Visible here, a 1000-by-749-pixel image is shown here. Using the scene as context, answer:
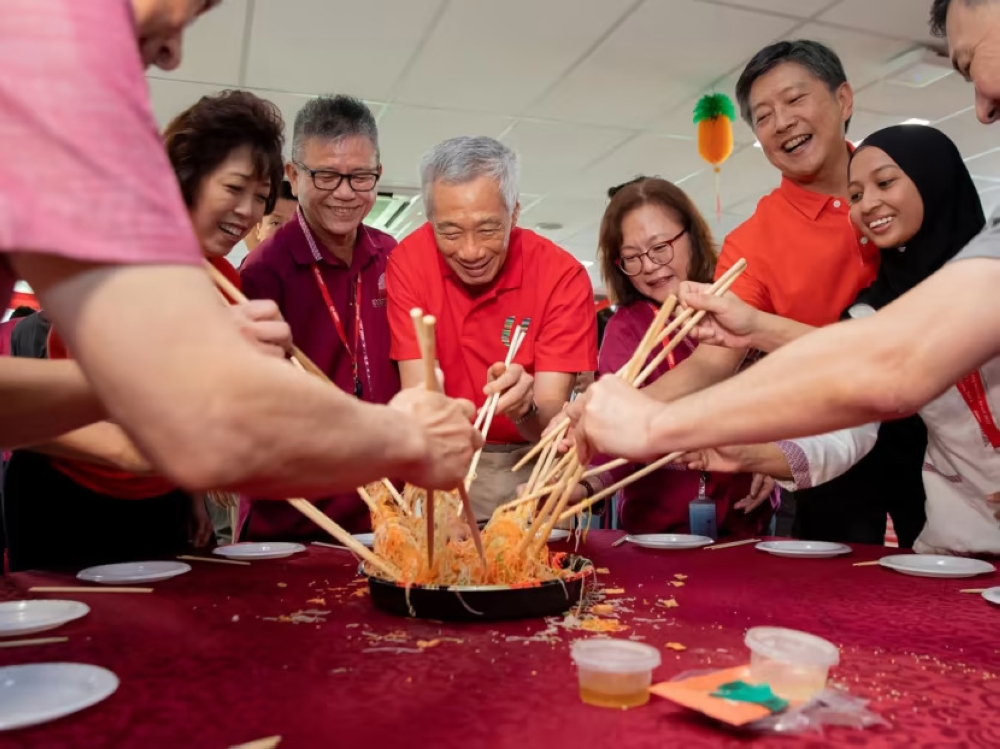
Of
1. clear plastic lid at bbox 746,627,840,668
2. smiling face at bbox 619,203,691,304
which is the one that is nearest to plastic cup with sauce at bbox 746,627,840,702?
clear plastic lid at bbox 746,627,840,668

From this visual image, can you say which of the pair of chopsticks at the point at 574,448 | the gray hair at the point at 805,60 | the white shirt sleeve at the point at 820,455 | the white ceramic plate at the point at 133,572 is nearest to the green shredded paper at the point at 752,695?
the pair of chopsticks at the point at 574,448

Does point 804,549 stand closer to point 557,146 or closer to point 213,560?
point 213,560

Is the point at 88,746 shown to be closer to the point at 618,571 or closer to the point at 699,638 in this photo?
the point at 699,638

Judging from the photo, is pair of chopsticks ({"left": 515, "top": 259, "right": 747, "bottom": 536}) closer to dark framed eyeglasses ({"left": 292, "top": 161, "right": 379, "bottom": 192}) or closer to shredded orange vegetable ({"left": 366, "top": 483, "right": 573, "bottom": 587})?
shredded orange vegetable ({"left": 366, "top": 483, "right": 573, "bottom": 587})

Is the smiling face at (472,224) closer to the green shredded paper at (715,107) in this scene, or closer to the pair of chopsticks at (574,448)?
the pair of chopsticks at (574,448)

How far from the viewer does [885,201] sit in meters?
2.04

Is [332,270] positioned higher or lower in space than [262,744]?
higher

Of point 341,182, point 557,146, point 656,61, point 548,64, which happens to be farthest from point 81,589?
point 557,146

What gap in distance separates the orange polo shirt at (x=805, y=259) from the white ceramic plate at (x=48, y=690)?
2.01m

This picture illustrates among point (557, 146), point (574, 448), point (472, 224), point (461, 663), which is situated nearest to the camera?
point (461, 663)

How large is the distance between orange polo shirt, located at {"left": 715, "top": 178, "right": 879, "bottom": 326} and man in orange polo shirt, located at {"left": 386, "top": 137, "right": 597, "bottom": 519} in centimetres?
53

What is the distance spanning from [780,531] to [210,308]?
10.3 feet

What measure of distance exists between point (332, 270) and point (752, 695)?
202 centimetres

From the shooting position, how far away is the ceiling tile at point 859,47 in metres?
4.14
